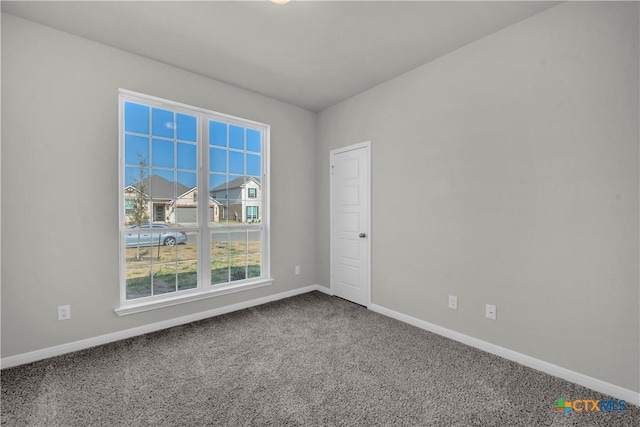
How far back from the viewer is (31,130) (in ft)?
7.50

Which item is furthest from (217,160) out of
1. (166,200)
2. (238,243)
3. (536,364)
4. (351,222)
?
(536,364)

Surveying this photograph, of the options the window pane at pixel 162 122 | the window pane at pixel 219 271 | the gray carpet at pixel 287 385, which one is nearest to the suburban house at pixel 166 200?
the window pane at pixel 162 122

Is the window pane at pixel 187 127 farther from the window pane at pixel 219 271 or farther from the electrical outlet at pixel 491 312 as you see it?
the electrical outlet at pixel 491 312

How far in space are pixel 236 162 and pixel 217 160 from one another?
0.25m

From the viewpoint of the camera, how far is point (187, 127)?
3.18 metres

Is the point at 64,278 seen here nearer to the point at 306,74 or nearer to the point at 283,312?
the point at 283,312

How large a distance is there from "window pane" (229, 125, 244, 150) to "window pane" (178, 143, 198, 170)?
1.58 ft

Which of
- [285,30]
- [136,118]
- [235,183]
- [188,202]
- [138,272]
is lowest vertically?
[138,272]

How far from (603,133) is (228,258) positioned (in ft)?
11.9

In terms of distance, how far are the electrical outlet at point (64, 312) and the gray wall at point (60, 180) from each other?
0.03m

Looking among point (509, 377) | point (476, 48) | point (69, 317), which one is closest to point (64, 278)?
point (69, 317)

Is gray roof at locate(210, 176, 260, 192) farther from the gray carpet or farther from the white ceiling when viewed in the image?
the gray carpet

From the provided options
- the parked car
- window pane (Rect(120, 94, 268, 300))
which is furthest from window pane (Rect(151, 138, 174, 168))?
the parked car

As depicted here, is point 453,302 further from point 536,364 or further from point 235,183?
point 235,183
